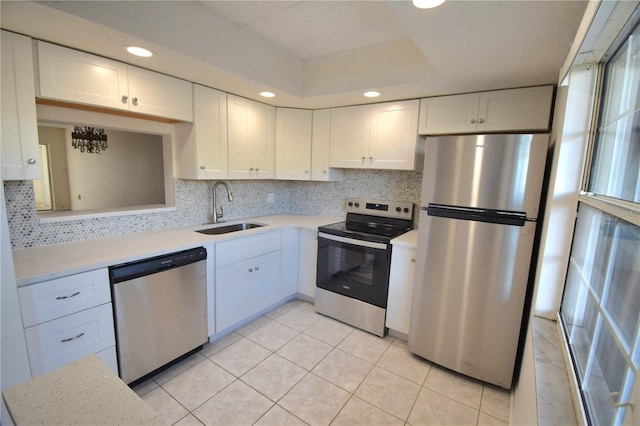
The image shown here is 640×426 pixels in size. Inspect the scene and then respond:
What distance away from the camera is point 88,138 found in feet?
8.68

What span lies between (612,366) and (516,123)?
1.79 metres

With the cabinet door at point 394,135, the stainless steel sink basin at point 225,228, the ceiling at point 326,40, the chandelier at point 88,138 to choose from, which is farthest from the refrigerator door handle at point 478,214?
the chandelier at point 88,138

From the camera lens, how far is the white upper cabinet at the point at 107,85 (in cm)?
161

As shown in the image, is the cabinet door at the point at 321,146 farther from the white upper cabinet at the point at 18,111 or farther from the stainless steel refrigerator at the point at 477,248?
the white upper cabinet at the point at 18,111

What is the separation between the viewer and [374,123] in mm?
2729

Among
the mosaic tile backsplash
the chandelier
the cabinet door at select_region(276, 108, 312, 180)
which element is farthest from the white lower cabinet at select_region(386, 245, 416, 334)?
the chandelier

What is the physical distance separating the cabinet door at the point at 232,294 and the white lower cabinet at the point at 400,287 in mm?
1251

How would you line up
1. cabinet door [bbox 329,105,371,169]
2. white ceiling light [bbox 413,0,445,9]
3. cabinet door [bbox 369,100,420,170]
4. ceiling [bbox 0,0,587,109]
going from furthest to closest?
cabinet door [bbox 329,105,371,169], cabinet door [bbox 369,100,420,170], ceiling [bbox 0,0,587,109], white ceiling light [bbox 413,0,445,9]

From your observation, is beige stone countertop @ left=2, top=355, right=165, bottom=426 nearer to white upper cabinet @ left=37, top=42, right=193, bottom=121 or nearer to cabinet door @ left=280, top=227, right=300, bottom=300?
white upper cabinet @ left=37, top=42, right=193, bottom=121

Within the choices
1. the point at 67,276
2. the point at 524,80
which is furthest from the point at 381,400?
the point at 524,80

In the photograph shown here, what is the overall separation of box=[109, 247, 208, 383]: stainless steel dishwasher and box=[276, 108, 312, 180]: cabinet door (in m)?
1.37

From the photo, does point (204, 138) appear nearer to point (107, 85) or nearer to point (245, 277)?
point (107, 85)

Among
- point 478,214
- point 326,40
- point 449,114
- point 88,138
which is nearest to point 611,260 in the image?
point 478,214

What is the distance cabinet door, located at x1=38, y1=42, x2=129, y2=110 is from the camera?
5.23 feet
